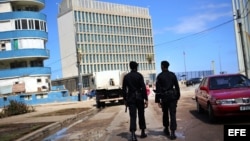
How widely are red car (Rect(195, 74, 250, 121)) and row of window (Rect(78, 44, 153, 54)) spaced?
10181 centimetres

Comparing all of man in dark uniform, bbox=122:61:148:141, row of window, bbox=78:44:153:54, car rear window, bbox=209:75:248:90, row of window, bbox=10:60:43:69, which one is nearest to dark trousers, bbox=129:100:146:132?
man in dark uniform, bbox=122:61:148:141

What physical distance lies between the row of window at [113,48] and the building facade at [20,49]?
5689cm

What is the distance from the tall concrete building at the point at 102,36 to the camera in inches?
4665

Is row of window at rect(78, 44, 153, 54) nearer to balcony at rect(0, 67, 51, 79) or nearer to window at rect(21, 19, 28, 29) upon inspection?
window at rect(21, 19, 28, 29)

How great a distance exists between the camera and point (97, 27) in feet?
411

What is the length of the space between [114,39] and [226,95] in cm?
11959

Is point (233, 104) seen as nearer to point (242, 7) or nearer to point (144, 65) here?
point (242, 7)

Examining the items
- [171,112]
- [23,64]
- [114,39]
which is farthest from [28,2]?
[114,39]

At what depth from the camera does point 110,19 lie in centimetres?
12988

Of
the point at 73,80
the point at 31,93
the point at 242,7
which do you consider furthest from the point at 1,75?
the point at 73,80

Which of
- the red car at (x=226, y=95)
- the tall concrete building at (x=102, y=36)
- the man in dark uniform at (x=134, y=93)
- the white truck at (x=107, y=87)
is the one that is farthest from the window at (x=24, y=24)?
the tall concrete building at (x=102, y=36)

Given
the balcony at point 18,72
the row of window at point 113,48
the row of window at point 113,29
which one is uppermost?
the row of window at point 113,29

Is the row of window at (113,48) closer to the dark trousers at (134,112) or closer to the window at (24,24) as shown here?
the window at (24,24)

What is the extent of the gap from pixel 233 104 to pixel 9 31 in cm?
4815
